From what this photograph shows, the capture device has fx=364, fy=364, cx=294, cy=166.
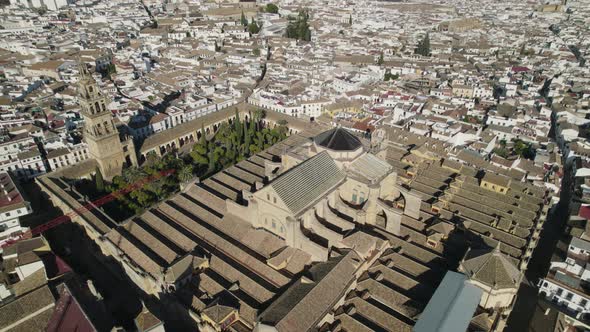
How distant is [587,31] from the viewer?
5758 inches

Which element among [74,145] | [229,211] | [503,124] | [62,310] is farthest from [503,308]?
[74,145]

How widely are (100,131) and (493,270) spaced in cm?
4815

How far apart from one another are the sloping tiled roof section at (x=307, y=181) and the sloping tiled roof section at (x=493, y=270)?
13587mm

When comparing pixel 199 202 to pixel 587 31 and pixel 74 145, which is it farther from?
pixel 587 31

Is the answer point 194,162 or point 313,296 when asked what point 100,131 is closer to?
point 194,162

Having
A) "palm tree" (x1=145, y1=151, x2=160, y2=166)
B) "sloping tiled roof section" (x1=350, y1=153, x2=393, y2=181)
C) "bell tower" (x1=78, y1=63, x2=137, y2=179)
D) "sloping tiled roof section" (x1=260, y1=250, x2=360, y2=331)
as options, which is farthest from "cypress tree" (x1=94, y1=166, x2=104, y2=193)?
"sloping tiled roof section" (x1=350, y1=153, x2=393, y2=181)

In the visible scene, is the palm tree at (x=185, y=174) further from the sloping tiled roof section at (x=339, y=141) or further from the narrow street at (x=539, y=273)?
the narrow street at (x=539, y=273)

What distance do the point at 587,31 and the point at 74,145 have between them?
183693 millimetres

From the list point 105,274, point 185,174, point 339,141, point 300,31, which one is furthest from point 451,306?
point 300,31

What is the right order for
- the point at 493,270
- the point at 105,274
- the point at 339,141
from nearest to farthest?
the point at 493,270 → the point at 339,141 → the point at 105,274

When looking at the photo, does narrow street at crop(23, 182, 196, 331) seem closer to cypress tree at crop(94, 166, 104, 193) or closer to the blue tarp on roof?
cypress tree at crop(94, 166, 104, 193)

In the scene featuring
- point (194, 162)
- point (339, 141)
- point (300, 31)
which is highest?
point (339, 141)

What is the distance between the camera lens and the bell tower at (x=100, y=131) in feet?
153

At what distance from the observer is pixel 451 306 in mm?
26000
